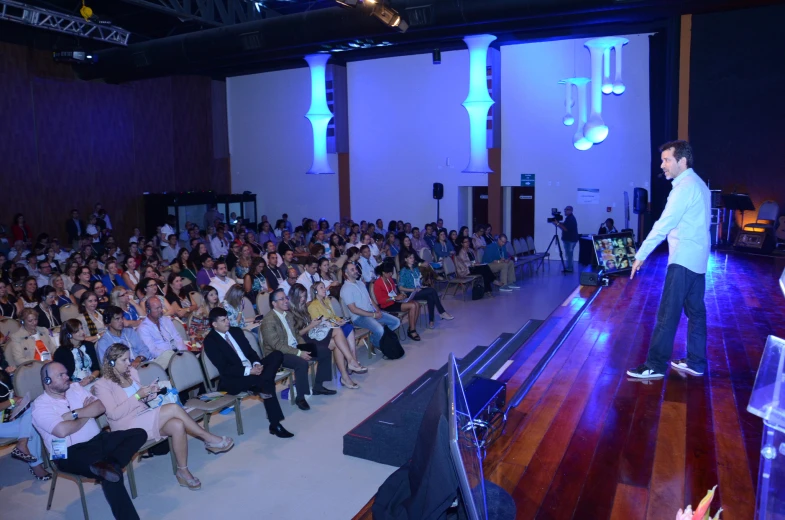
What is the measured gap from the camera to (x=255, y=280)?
28.3 feet

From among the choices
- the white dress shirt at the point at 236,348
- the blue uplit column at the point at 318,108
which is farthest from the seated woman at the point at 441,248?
the white dress shirt at the point at 236,348

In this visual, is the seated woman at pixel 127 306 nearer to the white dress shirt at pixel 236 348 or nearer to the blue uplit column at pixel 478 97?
the white dress shirt at pixel 236 348

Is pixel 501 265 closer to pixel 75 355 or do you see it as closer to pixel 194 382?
pixel 194 382

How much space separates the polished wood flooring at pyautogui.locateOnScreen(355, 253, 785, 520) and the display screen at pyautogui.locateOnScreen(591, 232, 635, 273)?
2732 millimetres

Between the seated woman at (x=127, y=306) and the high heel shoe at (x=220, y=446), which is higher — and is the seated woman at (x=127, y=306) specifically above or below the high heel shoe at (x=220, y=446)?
above

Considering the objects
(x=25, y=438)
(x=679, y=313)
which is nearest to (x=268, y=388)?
(x=25, y=438)

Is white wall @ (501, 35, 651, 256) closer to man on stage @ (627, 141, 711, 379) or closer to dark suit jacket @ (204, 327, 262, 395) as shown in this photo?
man on stage @ (627, 141, 711, 379)

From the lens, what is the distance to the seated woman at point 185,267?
890 cm

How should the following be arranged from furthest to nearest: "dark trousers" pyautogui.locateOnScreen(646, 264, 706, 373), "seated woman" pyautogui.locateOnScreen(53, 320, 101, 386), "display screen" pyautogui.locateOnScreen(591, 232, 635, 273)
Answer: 1. "display screen" pyautogui.locateOnScreen(591, 232, 635, 273)
2. "seated woman" pyautogui.locateOnScreen(53, 320, 101, 386)
3. "dark trousers" pyautogui.locateOnScreen(646, 264, 706, 373)

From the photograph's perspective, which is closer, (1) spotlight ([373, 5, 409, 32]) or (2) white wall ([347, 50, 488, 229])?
(1) spotlight ([373, 5, 409, 32])

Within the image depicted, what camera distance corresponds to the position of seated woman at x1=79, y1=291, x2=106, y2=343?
21.7ft

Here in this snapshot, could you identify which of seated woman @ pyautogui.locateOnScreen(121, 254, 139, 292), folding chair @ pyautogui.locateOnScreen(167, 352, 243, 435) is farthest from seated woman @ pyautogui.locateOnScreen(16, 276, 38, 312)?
folding chair @ pyautogui.locateOnScreen(167, 352, 243, 435)

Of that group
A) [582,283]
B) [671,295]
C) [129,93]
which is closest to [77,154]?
[129,93]

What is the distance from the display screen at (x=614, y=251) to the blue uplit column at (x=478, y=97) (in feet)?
8.96
